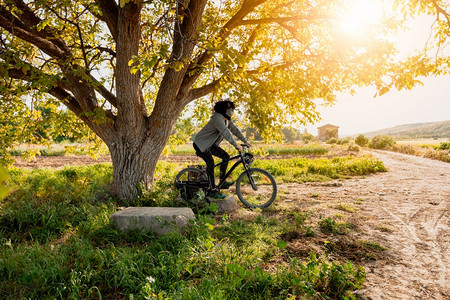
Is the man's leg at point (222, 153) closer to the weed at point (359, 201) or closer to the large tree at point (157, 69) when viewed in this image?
the large tree at point (157, 69)

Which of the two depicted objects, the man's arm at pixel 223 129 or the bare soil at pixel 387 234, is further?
the man's arm at pixel 223 129

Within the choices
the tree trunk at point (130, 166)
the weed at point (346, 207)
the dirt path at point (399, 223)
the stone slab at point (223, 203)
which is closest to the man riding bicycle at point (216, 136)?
the stone slab at point (223, 203)

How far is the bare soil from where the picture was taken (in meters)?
3.00

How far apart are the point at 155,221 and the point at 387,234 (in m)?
3.73

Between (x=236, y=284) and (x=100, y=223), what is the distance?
274 cm

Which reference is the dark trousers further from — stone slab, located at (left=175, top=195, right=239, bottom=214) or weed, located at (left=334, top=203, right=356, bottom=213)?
weed, located at (left=334, top=203, right=356, bottom=213)

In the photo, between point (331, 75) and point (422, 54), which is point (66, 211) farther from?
point (422, 54)

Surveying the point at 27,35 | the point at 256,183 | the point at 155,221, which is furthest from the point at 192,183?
the point at 27,35

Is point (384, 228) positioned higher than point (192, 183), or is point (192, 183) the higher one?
point (192, 183)

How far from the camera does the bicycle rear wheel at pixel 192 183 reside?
5.76 metres

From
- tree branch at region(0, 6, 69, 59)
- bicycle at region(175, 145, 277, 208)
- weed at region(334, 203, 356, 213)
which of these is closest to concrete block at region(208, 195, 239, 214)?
bicycle at region(175, 145, 277, 208)

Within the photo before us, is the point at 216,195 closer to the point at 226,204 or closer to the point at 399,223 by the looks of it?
the point at 226,204

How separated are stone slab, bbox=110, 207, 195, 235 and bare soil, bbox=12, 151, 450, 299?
1500 mm

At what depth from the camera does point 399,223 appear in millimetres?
4836
